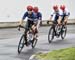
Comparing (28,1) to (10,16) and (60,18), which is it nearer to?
(10,16)

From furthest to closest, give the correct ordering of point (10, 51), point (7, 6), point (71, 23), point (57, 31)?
point (71, 23) → point (7, 6) → point (57, 31) → point (10, 51)

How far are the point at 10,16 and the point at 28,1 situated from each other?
5.85 ft

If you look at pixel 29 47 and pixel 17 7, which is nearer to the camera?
pixel 29 47

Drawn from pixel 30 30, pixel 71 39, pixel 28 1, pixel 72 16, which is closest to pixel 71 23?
pixel 72 16

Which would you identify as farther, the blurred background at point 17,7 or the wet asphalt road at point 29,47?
the blurred background at point 17,7

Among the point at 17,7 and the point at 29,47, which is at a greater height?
the point at 17,7

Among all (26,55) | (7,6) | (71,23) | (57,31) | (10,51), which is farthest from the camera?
(71,23)

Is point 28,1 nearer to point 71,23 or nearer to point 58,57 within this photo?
point 71,23

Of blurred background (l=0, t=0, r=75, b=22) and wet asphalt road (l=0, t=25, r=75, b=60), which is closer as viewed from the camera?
wet asphalt road (l=0, t=25, r=75, b=60)

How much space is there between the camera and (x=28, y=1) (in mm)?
30281

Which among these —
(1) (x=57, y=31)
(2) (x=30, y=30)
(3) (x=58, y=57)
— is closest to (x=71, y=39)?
(1) (x=57, y=31)

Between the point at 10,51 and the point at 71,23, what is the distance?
16.3 meters

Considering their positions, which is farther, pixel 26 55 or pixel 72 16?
pixel 72 16

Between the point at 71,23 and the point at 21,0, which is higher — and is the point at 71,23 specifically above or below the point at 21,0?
below
